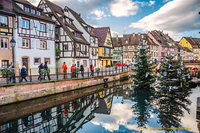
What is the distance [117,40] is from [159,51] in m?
18.8

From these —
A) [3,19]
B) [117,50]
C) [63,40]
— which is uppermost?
[3,19]

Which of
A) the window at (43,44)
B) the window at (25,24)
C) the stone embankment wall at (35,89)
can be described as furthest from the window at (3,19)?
the stone embankment wall at (35,89)

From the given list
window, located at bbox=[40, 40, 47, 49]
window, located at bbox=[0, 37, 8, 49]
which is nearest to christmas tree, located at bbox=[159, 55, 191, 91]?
window, located at bbox=[40, 40, 47, 49]

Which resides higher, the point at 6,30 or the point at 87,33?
the point at 87,33

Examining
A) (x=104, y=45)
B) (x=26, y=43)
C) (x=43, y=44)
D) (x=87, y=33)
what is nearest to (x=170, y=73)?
(x=43, y=44)

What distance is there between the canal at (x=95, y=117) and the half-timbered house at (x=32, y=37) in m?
6.75

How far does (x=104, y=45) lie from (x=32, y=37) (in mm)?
21855

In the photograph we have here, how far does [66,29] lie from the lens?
27344 mm

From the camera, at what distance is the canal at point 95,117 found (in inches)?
377

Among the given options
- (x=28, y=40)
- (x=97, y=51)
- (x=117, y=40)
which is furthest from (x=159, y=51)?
(x=28, y=40)

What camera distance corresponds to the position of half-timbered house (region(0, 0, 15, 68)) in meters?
17.9

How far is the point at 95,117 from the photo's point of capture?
12078 millimetres

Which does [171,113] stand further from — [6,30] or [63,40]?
[63,40]

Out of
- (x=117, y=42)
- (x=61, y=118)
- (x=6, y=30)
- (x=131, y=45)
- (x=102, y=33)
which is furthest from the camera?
(x=117, y=42)
